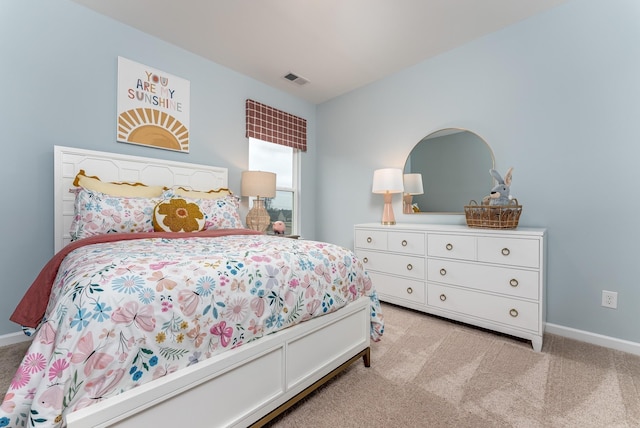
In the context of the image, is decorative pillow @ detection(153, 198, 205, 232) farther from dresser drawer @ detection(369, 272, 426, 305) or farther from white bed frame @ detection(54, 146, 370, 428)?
dresser drawer @ detection(369, 272, 426, 305)

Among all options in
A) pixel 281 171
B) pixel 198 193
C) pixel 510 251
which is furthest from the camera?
pixel 281 171

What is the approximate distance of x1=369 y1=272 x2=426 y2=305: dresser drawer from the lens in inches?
97.0

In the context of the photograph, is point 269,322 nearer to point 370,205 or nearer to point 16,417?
point 16,417

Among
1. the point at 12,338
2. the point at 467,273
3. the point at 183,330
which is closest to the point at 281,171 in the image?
the point at 467,273

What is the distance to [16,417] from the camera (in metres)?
0.73

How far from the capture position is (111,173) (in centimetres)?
231

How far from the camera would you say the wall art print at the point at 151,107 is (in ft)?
7.87

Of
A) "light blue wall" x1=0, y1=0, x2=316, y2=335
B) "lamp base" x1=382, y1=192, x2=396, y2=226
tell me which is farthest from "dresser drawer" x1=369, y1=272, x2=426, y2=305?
"light blue wall" x1=0, y1=0, x2=316, y2=335

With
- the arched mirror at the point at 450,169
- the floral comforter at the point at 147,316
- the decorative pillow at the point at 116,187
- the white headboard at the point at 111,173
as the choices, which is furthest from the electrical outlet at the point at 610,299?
the decorative pillow at the point at 116,187

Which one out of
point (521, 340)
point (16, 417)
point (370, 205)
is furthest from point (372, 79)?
point (16, 417)

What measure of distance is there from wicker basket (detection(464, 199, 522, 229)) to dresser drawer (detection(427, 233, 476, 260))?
0.54 feet

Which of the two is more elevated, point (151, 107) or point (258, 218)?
point (151, 107)

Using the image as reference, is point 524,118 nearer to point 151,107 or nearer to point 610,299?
point 610,299

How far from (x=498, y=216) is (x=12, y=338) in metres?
3.58
